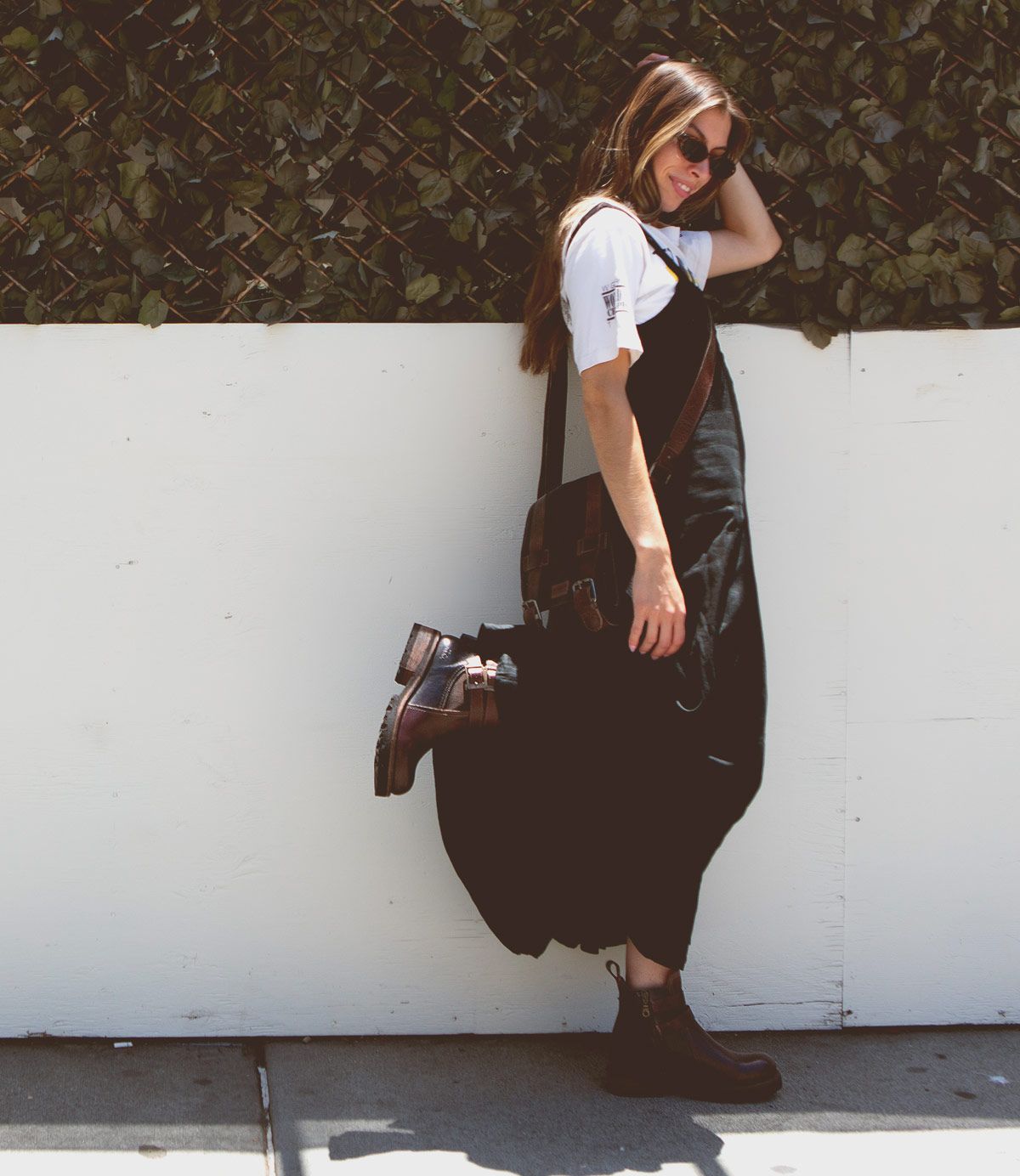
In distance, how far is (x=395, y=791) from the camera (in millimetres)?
2717

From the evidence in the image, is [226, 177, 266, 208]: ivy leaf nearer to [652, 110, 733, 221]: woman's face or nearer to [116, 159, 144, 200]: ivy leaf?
[116, 159, 144, 200]: ivy leaf

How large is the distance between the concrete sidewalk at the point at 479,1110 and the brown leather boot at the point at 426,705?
697 millimetres

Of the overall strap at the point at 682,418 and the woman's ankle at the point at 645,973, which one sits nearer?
the overall strap at the point at 682,418

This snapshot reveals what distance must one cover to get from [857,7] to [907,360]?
79cm

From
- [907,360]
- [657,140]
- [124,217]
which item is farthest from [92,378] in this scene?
[907,360]

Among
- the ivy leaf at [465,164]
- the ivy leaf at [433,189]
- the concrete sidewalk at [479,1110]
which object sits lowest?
the concrete sidewalk at [479,1110]

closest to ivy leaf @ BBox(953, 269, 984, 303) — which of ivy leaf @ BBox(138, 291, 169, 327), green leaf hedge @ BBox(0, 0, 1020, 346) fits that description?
green leaf hedge @ BBox(0, 0, 1020, 346)

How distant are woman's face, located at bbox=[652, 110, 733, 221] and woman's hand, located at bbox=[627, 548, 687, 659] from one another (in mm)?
750

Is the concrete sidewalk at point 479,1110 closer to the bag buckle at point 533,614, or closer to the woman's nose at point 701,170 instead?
the bag buckle at point 533,614

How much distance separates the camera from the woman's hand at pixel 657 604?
260 centimetres

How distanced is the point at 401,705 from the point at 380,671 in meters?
0.42

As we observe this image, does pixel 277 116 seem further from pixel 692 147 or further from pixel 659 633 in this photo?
pixel 659 633

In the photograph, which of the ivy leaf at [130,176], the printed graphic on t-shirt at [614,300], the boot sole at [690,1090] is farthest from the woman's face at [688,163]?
the boot sole at [690,1090]

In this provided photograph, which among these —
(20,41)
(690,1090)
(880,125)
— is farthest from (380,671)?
(880,125)
